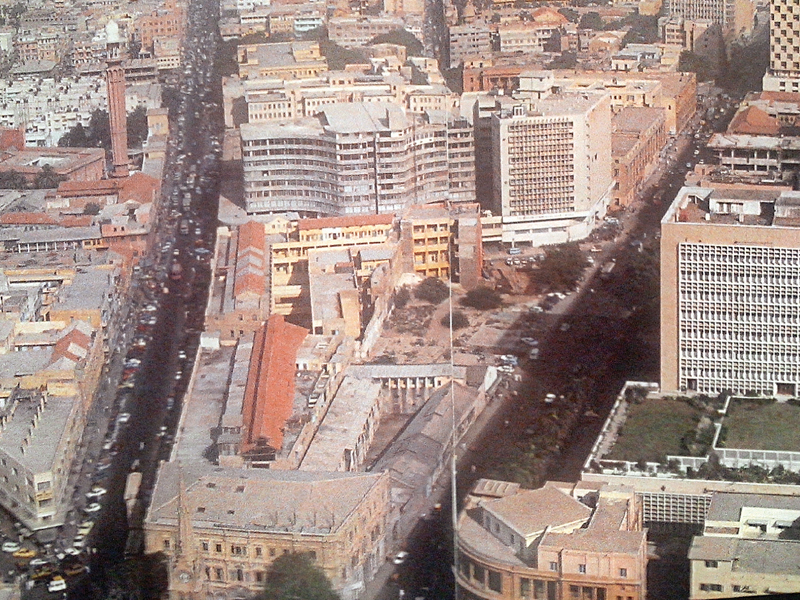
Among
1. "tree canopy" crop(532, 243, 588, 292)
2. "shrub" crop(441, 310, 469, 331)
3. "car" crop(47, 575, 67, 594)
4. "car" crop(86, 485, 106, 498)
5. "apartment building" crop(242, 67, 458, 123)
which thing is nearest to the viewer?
"car" crop(47, 575, 67, 594)

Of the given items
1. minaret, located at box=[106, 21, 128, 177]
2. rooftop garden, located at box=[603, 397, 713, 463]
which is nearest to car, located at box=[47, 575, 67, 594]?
rooftop garden, located at box=[603, 397, 713, 463]

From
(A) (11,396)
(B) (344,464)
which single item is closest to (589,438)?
(B) (344,464)

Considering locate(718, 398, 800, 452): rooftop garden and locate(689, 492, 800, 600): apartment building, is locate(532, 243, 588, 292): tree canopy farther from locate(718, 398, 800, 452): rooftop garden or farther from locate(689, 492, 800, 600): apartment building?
locate(689, 492, 800, 600): apartment building

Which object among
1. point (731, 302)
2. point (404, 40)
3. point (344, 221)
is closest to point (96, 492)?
point (731, 302)

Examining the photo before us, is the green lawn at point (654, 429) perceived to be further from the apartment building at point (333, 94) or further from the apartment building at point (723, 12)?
the apartment building at point (723, 12)

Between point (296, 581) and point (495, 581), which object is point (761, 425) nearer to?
point (495, 581)
